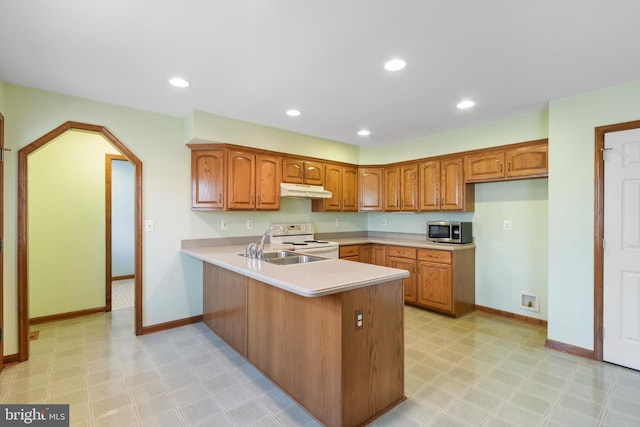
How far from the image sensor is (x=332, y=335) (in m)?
1.77

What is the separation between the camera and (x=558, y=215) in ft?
9.53

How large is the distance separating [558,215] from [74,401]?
428 cm

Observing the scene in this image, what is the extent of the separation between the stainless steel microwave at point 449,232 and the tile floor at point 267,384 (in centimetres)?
120

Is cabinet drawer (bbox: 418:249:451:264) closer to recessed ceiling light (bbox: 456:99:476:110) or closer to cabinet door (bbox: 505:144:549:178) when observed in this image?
cabinet door (bbox: 505:144:549:178)

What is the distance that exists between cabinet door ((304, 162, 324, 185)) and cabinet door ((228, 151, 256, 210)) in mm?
829

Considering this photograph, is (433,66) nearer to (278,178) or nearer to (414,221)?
(278,178)

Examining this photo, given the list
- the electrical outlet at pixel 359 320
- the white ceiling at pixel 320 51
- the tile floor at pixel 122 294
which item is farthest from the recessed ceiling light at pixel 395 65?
the tile floor at pixel 122 294

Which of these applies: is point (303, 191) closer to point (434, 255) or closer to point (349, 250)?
point (349, 250)

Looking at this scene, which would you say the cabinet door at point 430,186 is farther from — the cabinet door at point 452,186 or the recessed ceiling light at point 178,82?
the recessed ceiling light at point 178,82

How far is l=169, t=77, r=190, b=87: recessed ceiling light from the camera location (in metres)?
2.52

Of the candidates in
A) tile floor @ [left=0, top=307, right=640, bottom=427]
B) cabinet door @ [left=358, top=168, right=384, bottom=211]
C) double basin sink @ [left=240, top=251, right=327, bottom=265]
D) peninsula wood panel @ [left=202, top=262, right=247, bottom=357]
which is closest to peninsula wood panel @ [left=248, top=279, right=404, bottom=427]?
tile floor @ [left=0, top=307, right=640, bottom=427]

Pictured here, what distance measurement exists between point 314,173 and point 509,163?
243cm

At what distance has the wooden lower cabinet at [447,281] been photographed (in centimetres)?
371

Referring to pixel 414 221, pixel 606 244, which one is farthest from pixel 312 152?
pixel 606 244
